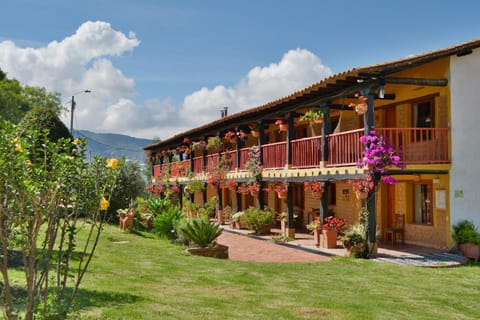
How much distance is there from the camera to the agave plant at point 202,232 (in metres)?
13.9

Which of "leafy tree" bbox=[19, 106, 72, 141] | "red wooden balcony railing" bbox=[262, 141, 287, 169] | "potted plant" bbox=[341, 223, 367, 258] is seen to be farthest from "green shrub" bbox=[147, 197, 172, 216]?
"potted plant" bbox=[341, 223, 367, 258]

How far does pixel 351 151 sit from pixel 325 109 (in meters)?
1.56

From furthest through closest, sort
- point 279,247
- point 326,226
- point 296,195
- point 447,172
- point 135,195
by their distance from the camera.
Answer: point 135,195, point 296,195, point 279,247, point 326,226, point 447,172

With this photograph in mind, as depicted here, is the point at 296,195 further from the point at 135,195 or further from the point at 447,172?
the point at 447,172

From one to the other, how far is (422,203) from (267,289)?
28.8 ft

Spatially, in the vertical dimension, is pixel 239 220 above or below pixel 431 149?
below

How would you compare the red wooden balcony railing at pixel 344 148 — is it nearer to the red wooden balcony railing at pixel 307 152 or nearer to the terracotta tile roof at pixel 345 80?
the red wooden balcony railing at pixel 307 152

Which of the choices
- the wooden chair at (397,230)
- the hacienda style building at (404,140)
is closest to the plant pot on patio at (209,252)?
the hacienda style building at (404,140)

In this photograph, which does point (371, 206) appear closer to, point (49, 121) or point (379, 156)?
point (379, 156)

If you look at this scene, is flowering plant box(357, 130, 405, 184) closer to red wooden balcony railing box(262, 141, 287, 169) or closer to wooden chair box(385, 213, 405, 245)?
wooden chair box(385, 213, 405, 245)

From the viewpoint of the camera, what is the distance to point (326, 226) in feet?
49.7

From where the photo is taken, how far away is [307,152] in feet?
56.5

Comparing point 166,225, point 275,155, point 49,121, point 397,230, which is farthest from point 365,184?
point 49,121

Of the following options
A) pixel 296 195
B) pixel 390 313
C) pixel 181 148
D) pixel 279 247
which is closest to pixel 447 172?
pixel 279 247
